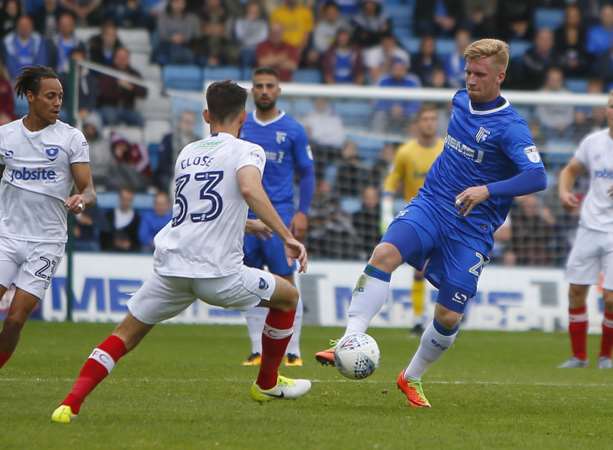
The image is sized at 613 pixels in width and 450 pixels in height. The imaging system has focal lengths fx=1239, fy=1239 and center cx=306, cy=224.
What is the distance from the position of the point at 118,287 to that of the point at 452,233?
359 inches

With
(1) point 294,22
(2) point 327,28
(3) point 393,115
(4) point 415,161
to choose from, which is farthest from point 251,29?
(4) point 415,161

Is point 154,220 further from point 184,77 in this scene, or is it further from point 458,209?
point 458,209

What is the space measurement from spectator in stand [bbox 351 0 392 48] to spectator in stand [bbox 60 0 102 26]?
182 inches

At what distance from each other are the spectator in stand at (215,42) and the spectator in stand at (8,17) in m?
3.15

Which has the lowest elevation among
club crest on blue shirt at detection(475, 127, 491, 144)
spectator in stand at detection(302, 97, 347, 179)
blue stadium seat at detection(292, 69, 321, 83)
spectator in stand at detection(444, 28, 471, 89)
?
spectator in stand at detection(302, 97, 347, 179)

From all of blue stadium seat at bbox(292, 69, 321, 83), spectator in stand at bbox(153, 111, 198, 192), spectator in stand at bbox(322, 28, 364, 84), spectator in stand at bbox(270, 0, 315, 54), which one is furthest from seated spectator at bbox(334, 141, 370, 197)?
spectator in stand at bbox(270, 0, 315, 54)

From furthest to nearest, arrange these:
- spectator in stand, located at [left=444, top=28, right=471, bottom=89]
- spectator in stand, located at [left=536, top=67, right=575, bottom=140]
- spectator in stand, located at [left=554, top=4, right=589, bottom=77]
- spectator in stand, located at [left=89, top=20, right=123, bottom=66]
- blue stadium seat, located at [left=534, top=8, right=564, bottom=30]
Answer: blue stadium seat, located at [left=534, top=8, right=564, bottom=30]
spectator in stand, located at [left=554, top=4, right=589, bottom=77]
spectator in stand, located at [left=444, top=28, right=471, bottom=89]
spectator in stand, located at [left=89, top=20, right=123, bottom=66]
spectator in stand, located at [left=536, top=67, right=575, bottom=140]

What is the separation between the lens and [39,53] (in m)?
19.6

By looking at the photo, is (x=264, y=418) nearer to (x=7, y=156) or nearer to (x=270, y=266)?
(x=7, y=156)

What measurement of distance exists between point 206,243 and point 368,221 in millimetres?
11153

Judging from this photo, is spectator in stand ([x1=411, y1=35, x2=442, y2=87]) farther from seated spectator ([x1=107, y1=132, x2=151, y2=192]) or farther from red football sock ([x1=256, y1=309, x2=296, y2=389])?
red football sock ([x1=256, y1=309, x2=296, y2=389])

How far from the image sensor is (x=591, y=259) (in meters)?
12.4

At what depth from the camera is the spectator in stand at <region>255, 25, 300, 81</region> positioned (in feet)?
71.1

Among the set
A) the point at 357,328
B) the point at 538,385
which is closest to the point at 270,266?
the point at 538,385
